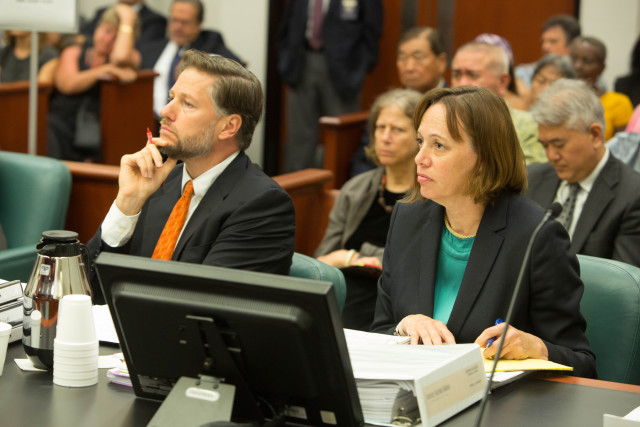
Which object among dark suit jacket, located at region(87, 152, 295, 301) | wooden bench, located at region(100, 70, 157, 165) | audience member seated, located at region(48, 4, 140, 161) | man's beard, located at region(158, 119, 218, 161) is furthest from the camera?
audience member seated, located at region(48, 4, 140, 161)

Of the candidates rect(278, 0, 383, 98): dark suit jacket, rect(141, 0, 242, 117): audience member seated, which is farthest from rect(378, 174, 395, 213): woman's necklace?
rect(141, 0, 242, 117): audience member seated

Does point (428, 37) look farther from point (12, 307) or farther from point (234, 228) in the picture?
point (12, 307)

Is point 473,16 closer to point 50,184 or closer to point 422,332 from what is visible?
point 50,184

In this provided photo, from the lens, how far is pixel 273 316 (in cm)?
142

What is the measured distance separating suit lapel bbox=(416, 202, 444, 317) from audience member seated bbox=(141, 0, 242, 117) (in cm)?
459

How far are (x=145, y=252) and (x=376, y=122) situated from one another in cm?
169

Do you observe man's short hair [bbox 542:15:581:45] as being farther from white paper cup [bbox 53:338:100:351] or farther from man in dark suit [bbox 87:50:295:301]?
white paper cup [bbox 53:338:100:351]

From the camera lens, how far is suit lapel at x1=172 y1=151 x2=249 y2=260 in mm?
2479

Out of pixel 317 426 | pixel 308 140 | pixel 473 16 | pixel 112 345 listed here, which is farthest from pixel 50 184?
pixel 473 16

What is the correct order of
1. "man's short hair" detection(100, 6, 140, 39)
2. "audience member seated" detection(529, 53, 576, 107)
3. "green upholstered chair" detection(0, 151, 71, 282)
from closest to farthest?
1. "green upholstered chair" detection(0, 151, 71, 282)
2. "audience member seated" detection(529, 53, 576, 107)
3. "man's short hair" detection(100, 6, 140, 39)

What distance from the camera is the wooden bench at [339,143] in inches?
198

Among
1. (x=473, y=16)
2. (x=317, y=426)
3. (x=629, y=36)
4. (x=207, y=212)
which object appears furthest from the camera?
(x=473, y=16)

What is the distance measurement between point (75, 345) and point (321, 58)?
5.28 metres

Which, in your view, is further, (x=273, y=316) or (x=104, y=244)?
(x=104, y=244)
